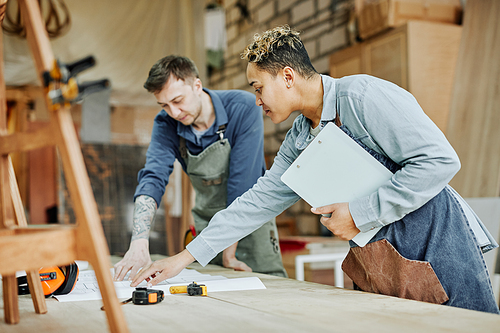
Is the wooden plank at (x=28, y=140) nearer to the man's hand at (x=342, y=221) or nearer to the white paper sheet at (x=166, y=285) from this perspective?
the white paper sheet at (x=166, y=285)

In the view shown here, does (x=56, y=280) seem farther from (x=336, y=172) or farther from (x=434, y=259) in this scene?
(x=434, y=259)

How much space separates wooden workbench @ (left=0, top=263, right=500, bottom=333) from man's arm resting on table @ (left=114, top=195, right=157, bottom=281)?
0.38 metres

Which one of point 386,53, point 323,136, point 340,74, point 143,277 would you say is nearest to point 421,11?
point 386,53

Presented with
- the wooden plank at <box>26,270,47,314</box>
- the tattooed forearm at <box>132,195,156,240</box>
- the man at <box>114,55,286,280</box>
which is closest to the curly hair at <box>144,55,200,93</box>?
the man at <box>114,55,286,280</box>

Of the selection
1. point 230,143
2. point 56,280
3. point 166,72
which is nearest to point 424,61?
point 230,143

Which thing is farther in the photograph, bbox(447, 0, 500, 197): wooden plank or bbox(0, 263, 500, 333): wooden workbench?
bbox(447, 0, 500, 197): wooden plank

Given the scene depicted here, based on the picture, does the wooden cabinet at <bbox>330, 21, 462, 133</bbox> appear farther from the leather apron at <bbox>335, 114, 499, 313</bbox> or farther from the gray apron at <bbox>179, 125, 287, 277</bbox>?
the leather apron at <bbox>335, 114, 499, 313</bbox>

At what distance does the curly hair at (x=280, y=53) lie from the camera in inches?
50.7

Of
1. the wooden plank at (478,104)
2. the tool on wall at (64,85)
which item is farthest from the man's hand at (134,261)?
the wooden plank at (478,104)

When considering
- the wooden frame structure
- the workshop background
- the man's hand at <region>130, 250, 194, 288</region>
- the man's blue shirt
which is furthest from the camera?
the workshop background

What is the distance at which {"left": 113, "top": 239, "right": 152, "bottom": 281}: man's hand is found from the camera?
1.49 metres

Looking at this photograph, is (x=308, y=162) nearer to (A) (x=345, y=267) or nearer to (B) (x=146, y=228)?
(A) (x=345, y=267)

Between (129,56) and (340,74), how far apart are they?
250 cm

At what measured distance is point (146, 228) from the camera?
173 centimetres
